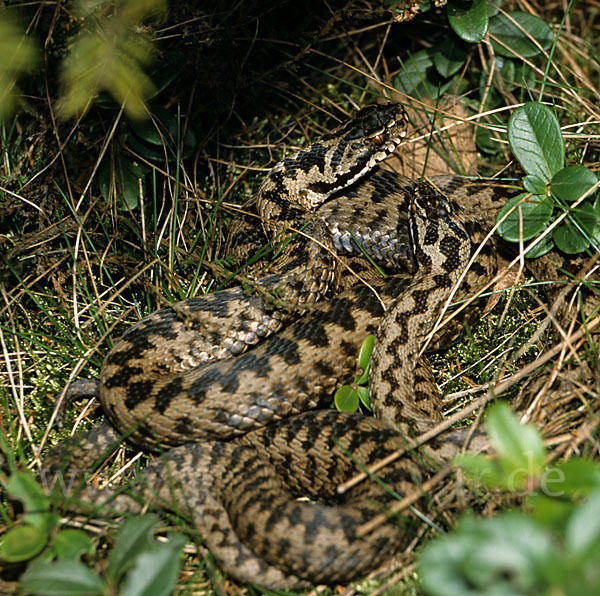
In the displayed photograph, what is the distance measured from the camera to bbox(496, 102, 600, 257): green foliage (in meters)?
3.54

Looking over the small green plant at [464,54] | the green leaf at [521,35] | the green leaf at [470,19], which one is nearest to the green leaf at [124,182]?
the small green plant at [464,54]

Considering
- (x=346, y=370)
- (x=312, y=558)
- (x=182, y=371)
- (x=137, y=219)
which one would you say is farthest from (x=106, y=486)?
(x=137, y=219)

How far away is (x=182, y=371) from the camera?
12.6 ft

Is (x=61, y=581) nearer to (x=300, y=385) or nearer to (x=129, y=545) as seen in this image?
(x=129, y=545)

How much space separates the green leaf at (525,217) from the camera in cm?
364

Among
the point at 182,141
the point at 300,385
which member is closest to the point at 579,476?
the point at 300,385

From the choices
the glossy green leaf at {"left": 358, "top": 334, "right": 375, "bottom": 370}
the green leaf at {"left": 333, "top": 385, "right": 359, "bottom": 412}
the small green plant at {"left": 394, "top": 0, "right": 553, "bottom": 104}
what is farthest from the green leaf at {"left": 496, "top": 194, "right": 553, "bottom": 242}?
the small green plant at {"left": 394, "top": 0, "right": 553, "bottom": 104}

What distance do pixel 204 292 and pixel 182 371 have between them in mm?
650

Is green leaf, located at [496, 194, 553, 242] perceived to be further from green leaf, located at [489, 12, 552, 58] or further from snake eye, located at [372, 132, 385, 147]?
green leaf, located at [489, 12, 552, 58]

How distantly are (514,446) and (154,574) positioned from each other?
1352mm

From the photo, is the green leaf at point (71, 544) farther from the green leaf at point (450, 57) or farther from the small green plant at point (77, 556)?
the green leaf at point (450, 57)

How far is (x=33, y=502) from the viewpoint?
100 inches

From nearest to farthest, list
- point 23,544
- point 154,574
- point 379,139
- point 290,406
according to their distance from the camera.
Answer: point 154,574
point 23,544
point 290,406
point 379,139

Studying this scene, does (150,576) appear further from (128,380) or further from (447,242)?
(447,242)
